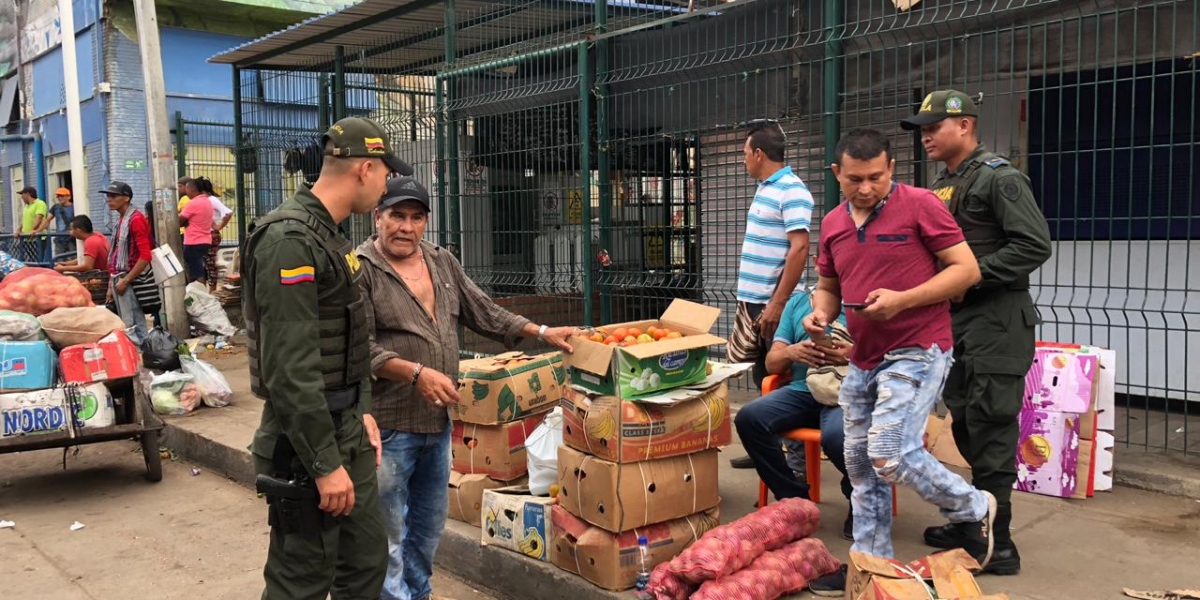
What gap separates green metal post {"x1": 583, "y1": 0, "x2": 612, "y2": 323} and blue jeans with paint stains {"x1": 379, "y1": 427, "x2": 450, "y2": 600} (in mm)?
3959

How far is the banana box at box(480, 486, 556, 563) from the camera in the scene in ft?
14.3

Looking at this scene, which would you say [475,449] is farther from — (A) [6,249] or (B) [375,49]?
(A) [6,249]

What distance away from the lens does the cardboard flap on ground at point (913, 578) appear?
3.14 metres

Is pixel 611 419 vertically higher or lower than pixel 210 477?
higher

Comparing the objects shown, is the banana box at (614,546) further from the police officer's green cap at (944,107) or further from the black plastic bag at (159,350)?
the black plastic bag at (159,350)

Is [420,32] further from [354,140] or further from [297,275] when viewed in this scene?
[297,275]

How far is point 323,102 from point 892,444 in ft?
30.0

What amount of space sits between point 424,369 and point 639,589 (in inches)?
54.1

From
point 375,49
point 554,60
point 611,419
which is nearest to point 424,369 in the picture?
point 611,419

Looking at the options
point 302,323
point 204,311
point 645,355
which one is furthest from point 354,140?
point 204,311

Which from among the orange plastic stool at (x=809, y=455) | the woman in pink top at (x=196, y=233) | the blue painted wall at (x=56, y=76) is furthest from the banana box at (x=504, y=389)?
the blue painted wall at (x=56, y=76)

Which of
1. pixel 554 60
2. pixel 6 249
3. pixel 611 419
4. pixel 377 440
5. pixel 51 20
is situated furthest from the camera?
pixel 51 20

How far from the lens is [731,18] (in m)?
6.91

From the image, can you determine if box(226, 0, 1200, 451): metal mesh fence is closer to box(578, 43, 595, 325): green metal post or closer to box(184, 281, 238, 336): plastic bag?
box(578, 43, 595, 325): green metal post
